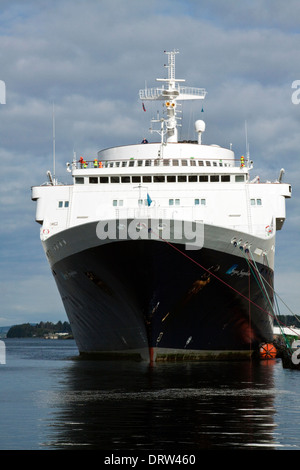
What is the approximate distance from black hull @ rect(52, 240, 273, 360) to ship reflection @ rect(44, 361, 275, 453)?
6.62 ft

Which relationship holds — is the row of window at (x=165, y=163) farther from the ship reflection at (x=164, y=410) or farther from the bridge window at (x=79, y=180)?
the ship reflection at (x=164, y=410)

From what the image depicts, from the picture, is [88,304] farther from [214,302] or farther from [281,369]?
[281,369]

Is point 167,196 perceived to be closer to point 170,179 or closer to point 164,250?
point 170,179

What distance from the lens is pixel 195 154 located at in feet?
132

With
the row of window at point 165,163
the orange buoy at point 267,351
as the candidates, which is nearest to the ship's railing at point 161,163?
the row of window at point 165,163

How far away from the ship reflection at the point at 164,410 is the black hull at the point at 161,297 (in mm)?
2017

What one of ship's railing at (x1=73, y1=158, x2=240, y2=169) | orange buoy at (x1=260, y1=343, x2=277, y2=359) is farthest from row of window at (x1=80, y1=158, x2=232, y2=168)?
orange buoy at (x1=260, y1=343, x2=277, y2=359)

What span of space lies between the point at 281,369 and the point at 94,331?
358 inches

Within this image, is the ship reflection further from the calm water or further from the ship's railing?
the ship's railing

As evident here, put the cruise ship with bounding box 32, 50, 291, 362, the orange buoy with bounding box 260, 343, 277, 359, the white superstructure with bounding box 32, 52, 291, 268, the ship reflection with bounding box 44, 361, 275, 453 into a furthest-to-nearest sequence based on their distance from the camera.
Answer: the orange buoy with bounding box 260, 343, 277, 359, the white superstructure with bounding box 32, 52, 291, 268, the cruise ship with bounding box 32, 50, 291, 362, the ship reflection with bounding box 44, 361, 275, 453

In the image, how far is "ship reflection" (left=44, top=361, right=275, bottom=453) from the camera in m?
14.8

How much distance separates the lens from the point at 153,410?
19094mm

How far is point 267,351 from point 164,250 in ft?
40.9

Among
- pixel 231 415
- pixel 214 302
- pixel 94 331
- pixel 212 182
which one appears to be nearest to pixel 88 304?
pixel 94 331
